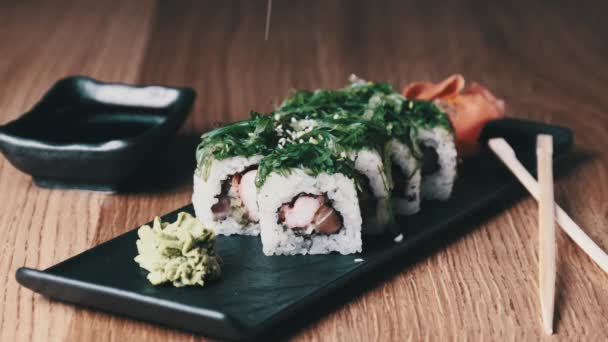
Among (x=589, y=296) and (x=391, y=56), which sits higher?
(x=589, y=296)

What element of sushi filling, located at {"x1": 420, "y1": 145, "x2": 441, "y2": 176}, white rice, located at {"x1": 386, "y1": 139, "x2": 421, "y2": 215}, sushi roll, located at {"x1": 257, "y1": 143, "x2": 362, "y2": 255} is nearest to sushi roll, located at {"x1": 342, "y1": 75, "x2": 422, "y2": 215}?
white rice, located at {"x1": 386, "y1": 139, "x2": 421, "y2": 215}

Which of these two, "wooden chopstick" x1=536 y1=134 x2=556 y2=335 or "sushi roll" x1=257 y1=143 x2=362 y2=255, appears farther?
"sushi roll" x1=257 y1=143 x2=362 y2=255

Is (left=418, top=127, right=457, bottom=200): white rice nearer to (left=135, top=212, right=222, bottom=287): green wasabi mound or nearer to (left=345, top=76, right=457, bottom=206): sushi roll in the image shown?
(left=345, top=76, right=457, bottom=206): sushi roll

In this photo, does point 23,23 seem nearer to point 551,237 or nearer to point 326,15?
point 326,15

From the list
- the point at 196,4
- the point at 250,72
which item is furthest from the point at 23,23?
the point at 250,72

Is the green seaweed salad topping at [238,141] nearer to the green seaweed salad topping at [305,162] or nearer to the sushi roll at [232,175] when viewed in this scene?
the sushi roll at [232,175]

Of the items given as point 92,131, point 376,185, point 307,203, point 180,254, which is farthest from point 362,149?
point 92,131

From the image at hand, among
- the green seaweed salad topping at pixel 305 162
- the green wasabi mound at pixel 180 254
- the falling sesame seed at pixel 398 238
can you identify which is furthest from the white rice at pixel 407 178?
the green wasabi mound at pixel 180 254

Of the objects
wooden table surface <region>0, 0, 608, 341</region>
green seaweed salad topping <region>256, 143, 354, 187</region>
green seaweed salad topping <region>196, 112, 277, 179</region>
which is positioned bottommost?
wooden table surface <region>0, 0, 608, 341</region>
